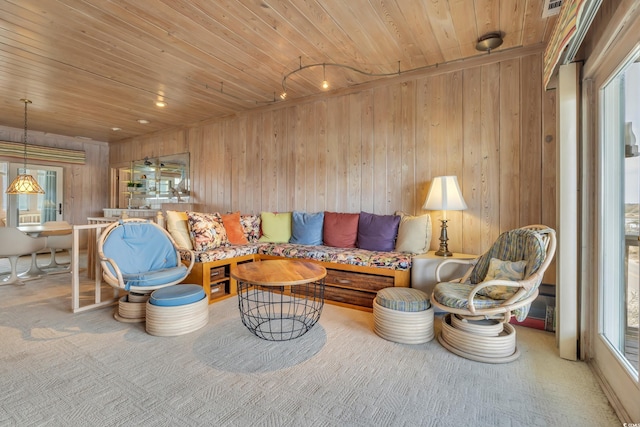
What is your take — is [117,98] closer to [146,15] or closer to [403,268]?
[146,15]

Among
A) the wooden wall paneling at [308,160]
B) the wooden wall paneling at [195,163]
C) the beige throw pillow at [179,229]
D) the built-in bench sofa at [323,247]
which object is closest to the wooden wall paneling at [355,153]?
the built-in bench sofa at [323,247]

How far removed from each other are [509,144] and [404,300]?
1925 mm

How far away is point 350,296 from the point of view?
3.13 m

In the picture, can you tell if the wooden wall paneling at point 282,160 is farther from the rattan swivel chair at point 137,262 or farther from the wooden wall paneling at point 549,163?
the wooden wall paneling at point 549,163

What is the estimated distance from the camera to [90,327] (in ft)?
8.34

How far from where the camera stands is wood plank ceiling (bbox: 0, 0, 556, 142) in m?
2.30

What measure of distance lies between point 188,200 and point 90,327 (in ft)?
10.5

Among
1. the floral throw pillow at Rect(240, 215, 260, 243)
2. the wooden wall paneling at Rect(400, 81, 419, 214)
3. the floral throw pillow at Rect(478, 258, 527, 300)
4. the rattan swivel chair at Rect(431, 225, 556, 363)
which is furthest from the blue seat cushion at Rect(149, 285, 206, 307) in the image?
the wooden wall paneling at Rect(400, 81, 419, 214)

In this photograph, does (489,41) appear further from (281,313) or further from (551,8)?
(281,313)

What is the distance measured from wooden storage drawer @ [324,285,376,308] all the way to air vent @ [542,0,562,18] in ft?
8.77

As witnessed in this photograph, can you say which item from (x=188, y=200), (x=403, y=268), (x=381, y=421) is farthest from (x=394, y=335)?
(x=188, y=200)

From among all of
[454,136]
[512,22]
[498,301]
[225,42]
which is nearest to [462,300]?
[498,301]

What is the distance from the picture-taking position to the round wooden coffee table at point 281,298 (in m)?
2.16

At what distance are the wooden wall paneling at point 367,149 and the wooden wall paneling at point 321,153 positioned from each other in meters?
0.51
